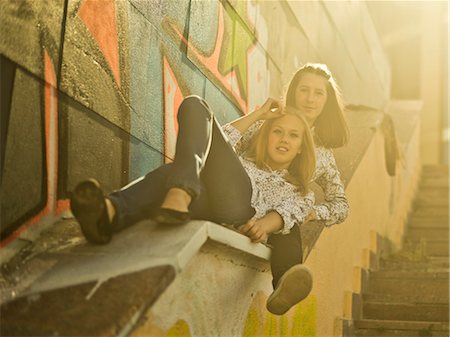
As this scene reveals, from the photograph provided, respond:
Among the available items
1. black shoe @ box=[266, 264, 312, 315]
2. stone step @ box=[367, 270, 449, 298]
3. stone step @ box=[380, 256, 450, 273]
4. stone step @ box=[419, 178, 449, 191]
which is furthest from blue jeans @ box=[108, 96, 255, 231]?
stone step @ box=[419, 178, 449, 191]

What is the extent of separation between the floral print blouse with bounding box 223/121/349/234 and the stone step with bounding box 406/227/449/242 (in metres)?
4.25

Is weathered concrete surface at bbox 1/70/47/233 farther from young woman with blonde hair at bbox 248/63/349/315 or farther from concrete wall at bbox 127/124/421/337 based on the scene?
young woman with blonde hair at bbox 248/63/349/315

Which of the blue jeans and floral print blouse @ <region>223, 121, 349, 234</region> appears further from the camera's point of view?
floral print blouse @ <region>223, 121, 349, 234</region>

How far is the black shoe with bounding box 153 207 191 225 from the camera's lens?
95.1 inches

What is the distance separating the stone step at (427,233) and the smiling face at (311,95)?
4.39 metres

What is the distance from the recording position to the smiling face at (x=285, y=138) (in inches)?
131

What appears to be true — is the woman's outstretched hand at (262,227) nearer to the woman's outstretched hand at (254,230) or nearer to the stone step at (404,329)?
the woman's outstretched hand at (254,230)

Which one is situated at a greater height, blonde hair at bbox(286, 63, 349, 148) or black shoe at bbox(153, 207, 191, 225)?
blonde hair at bbox(286, 63, 349, 148)

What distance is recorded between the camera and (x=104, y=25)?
3227 millimetres

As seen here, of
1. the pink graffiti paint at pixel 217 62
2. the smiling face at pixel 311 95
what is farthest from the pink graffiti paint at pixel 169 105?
the smiling face at pixel 311 95

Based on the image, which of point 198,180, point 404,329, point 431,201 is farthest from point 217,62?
point 431,201

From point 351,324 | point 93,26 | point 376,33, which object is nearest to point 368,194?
point 351,324

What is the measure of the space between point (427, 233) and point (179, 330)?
5896mm

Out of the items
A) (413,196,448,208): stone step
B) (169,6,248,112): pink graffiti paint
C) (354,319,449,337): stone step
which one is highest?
(169,6,248,112): pink graffiti paint
